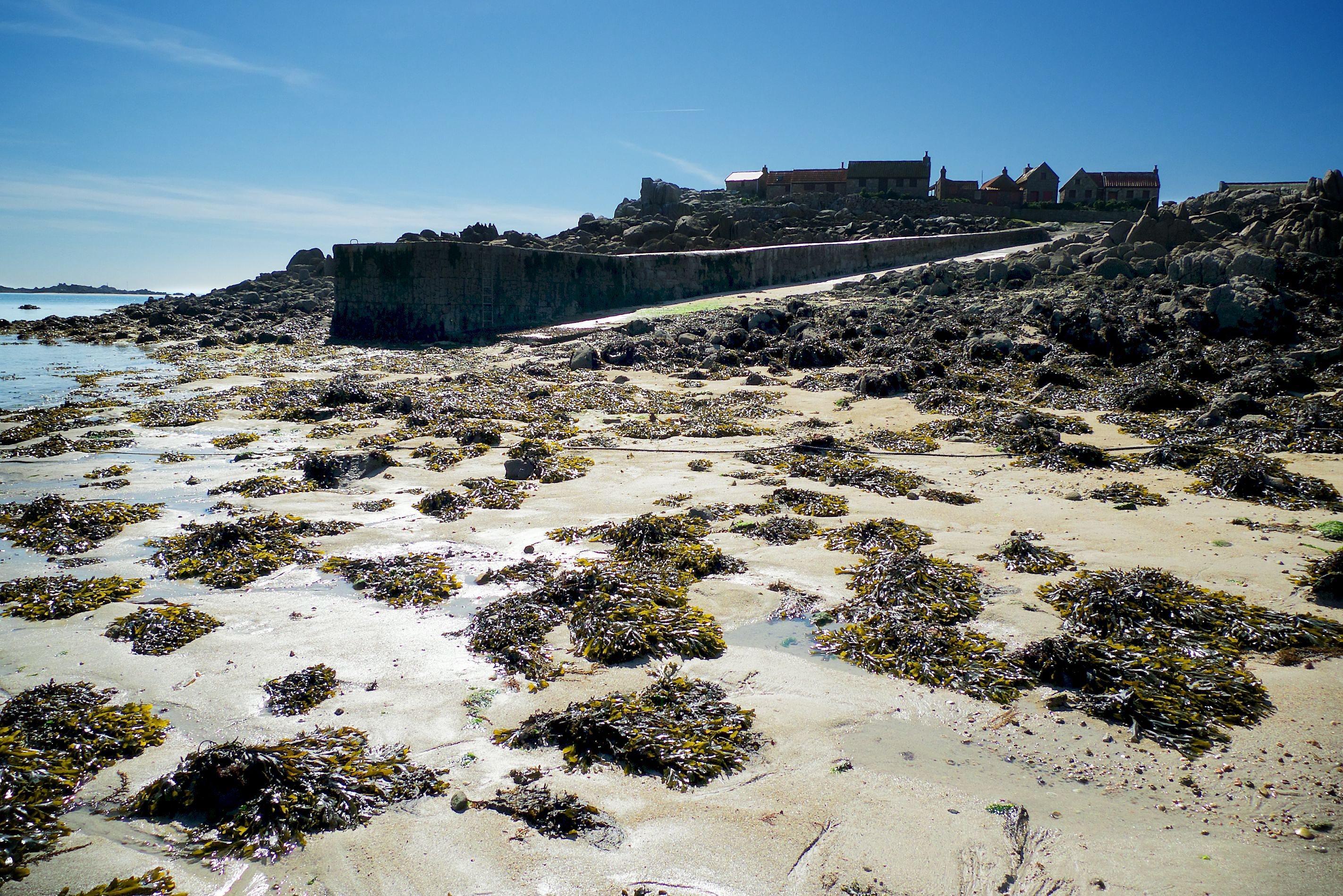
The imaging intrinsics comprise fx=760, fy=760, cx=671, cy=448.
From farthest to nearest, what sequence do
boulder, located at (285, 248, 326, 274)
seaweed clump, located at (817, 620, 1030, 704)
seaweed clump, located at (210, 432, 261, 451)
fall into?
1. boulder, located at (285, 248, 326, 274)
2. seaweed clump, located at (210, 432, 261, 451)
3. seaweed clump, located at (817, 620, 1030, 704)

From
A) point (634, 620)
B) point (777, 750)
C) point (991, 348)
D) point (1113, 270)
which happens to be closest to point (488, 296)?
point (991, 348)

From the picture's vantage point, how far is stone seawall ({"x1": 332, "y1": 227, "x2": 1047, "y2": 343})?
16.8m

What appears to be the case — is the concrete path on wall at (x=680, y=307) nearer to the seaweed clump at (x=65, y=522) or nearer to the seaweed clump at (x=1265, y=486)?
the seaweed clump at (x=65, y=522)

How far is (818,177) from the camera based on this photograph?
53.4m

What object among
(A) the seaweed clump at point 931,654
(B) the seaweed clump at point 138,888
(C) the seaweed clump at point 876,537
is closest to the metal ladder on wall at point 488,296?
(C) the seaweed clump at point 876,537

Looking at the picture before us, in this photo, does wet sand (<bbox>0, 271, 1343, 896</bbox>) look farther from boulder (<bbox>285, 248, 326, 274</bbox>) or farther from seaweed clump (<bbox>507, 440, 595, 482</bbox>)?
boulder (<bbox>285, 248, 326, 274</bbox>)

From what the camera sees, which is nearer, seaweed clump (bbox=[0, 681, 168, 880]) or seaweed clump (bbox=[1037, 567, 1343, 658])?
seaweed clump (bbox=[0, 681, 168, 880])

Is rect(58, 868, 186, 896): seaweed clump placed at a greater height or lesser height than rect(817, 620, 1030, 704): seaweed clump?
lesser

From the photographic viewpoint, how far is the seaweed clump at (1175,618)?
335 cm

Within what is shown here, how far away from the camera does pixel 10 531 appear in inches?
206

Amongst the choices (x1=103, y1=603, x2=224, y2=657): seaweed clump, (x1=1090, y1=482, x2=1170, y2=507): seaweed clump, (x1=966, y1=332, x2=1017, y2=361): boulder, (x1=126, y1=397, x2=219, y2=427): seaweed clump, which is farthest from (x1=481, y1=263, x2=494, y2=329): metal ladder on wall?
(x1=1090, y1=482, x2=1170, y2=507): seaweed clump

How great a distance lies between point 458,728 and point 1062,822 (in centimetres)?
213

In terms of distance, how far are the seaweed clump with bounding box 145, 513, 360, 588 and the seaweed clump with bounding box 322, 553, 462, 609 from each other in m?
0.34

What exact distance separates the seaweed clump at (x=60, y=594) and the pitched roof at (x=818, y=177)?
5407 cm
